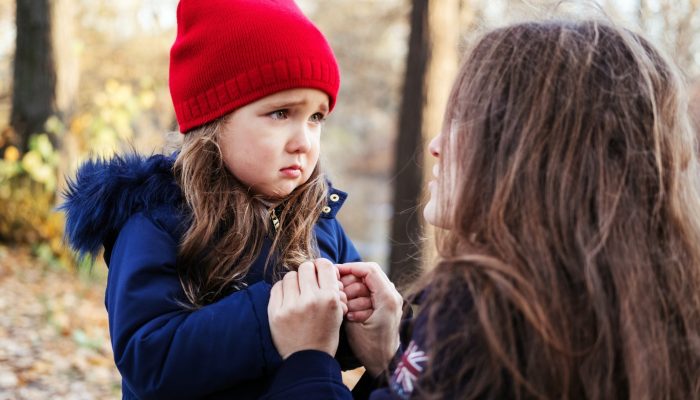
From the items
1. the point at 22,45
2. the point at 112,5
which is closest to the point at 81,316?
the point at 22,45

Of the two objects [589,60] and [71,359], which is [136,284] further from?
[71,359]

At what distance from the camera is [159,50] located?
45.4ft

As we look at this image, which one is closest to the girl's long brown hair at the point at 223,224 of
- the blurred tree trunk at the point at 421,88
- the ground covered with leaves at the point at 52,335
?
the ground covered with leaves at the point at 52,335

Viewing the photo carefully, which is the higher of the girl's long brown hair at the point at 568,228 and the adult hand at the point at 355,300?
the girl's long brown hair at the point at 568,228

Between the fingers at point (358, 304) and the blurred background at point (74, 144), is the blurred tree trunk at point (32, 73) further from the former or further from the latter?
Result: the fingers at point (358, 304)

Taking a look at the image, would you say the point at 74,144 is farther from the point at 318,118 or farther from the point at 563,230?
the point at 563,230

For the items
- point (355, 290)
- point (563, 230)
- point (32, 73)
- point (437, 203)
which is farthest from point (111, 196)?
point (32, 73)

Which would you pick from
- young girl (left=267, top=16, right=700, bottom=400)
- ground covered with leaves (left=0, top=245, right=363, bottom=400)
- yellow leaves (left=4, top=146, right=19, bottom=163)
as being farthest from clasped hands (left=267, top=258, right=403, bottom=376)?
yellow leaves (left=4, top=146, right=19, bottom=163)

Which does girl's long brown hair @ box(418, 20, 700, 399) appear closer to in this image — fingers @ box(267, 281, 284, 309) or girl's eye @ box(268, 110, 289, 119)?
fingers @ box(267, 281, 284, 309)

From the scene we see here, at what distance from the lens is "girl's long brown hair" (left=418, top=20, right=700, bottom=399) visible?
1285 mm

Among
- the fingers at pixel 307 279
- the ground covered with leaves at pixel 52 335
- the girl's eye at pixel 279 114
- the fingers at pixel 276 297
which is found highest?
the girl's eye at pixel 279 114

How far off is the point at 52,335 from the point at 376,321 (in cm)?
415

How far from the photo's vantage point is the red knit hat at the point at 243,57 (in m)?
1.92

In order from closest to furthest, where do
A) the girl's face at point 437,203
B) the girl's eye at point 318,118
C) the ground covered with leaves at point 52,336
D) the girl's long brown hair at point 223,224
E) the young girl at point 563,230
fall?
1. the young girl at point 563,230
2. the girl's face at point 437,203
3. the girl's long brown hair at point 223,224
4. the girl's eye at point 318,118
5. the ground covered with leaves at point 52,336
